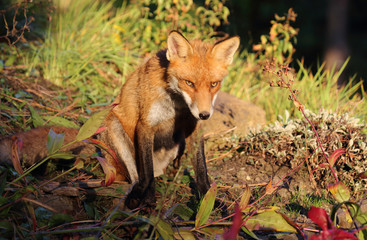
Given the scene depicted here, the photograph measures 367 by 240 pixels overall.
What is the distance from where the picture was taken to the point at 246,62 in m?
6.97

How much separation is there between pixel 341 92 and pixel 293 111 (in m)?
1.02

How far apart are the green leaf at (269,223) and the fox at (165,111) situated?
2.53 feet

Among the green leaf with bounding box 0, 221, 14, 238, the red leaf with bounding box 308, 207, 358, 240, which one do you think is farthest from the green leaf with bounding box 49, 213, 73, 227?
the red leaf with bounding box 308, 207, 358, 240

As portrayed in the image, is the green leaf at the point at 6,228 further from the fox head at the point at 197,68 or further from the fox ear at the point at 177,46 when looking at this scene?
the fox ear at the point at 177,46

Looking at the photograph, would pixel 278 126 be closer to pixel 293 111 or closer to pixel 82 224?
pixel 293 111

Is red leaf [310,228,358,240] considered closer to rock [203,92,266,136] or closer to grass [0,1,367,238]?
grass [0,1,367,238]

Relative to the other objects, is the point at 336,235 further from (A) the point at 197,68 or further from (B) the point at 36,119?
(B) the point at 36,119

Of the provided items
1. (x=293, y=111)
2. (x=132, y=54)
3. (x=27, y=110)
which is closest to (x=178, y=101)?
(x=27, y=110)

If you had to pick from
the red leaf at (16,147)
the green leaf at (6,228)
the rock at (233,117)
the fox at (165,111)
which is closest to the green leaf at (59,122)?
the fox at (165,111)

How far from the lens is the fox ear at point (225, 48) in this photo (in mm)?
3072

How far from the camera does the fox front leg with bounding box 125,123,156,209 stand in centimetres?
308

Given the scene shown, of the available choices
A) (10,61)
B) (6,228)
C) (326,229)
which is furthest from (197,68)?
(10,61)

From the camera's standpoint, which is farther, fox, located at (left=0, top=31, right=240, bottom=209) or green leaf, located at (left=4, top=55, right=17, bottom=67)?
green leaf, located at (left=4, top=55, right=17, bottom=67)

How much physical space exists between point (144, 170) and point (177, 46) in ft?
3.53
